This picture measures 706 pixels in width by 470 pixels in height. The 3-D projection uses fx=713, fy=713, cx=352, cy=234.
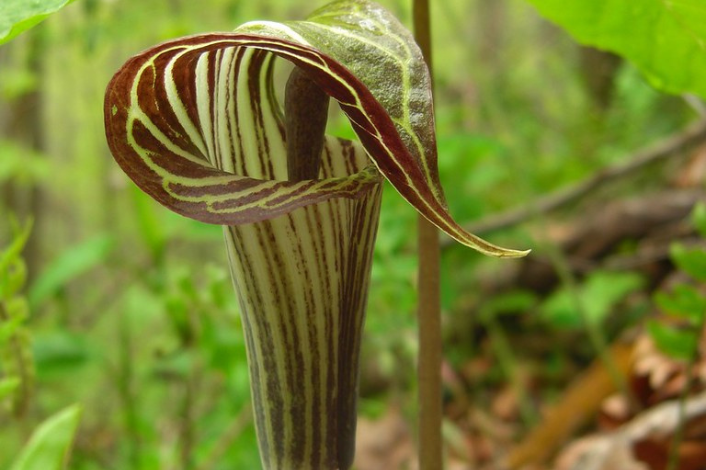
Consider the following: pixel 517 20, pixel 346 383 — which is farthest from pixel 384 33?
pixel 517 20

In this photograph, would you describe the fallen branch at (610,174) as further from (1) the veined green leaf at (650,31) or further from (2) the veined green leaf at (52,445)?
(2) the veined green leaf at (52,445)

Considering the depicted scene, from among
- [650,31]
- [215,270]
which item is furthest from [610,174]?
[650,31]

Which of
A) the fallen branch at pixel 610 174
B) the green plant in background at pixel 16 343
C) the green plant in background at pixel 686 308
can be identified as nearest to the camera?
the green plant in background at pixel 16 343

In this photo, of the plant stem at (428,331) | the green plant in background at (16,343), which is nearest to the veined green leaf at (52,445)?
the green plant in background at (16,343)

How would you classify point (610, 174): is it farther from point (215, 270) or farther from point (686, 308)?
point (215, 270)

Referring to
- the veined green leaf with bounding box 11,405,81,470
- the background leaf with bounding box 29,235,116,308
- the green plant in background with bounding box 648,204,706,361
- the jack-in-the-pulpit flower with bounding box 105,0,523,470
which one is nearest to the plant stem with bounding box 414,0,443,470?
the jack-in-the-pulpit flower with bounding box 105,0,523,470

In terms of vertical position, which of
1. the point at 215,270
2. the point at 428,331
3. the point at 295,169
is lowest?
the point at 215,270
